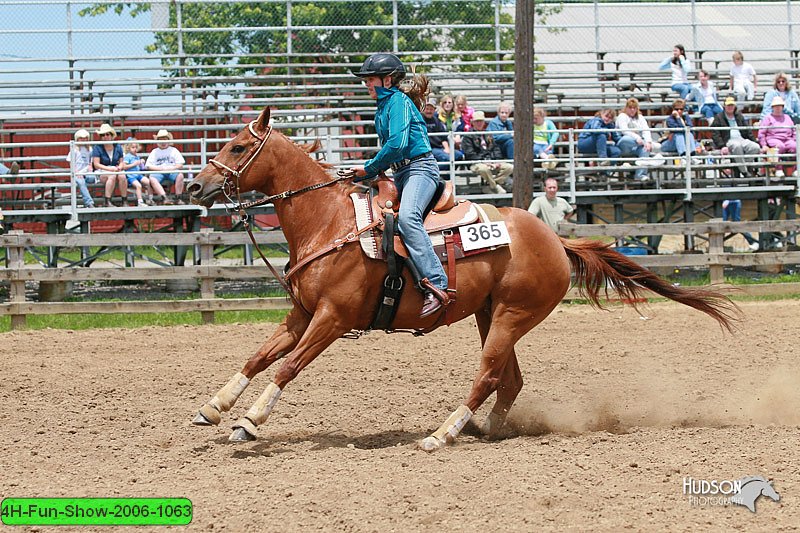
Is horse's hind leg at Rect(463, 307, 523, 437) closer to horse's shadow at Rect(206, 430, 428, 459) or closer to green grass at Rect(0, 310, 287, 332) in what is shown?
horse's shadow at Rect(206, 430, 428, 459)

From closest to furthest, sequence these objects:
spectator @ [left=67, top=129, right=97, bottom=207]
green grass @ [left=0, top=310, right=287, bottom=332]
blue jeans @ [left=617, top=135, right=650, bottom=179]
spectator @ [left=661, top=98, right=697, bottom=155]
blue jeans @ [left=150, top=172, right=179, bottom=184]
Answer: green grass @ [left=0, top=310, right=287, bottom=332], spectator @ [left=67, top=129, right=97, bottom=207], blue jeans @ [left=150, top=172, right=179, bottom=184], blue jeans @ [left=617, top=135, right=650, bottom=179], spectator @ [left=661, top=98, right=697, bottom=155]

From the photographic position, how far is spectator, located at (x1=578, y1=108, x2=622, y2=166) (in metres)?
17.6

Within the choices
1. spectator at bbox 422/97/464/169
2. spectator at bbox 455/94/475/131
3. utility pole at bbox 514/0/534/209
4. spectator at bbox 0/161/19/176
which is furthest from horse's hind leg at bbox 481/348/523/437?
spectator at bbox 0/161/19/176

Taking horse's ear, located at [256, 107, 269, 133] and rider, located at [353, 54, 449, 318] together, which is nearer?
rider, located at [353, 54, 449, 318]

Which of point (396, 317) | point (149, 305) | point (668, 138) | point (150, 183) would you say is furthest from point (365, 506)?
point (668, 138)

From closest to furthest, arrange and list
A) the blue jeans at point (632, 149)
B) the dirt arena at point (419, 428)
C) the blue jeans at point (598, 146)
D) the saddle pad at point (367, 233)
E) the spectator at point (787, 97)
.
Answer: the dirt arena at point (419, 428) → the saddle pad at point (367, 233) → the blue jeans at point (598, 146) → the blue jeans at point (632, 149) → the spectator at point (787, 97)

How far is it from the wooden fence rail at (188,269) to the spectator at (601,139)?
3.54m

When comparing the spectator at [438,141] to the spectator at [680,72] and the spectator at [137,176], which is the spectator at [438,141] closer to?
the spectator at [137,176]

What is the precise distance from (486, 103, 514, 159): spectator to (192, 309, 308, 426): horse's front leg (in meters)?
10.1

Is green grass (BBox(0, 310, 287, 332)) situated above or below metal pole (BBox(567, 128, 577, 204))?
below

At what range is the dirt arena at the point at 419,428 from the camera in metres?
5.35

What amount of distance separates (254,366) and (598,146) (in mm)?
11826

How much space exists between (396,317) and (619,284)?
201cm

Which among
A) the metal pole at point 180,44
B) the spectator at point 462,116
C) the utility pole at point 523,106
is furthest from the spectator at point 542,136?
the metal pole at point 180,44
